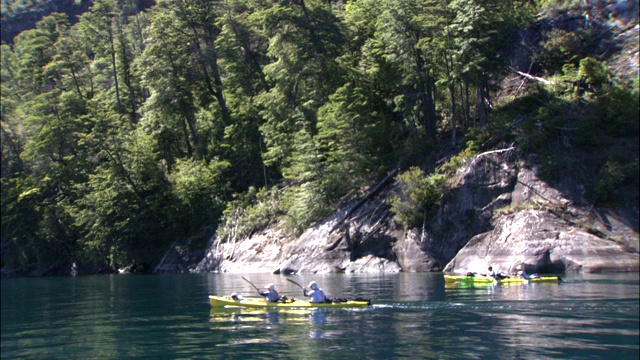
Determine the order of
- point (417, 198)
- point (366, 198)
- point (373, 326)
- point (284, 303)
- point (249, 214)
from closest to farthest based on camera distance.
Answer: point (373, 326) → point (284, 303) → point (417, 198) → point (366, 198) → point (249, 214)

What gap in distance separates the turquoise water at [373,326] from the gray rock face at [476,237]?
2.48 metres

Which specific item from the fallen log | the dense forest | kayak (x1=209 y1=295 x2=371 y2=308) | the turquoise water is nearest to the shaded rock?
the turquoise water

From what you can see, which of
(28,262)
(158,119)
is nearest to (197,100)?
(158,119)

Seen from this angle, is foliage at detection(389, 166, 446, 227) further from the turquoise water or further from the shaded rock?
the turquoise water

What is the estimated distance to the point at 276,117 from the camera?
1809 inches

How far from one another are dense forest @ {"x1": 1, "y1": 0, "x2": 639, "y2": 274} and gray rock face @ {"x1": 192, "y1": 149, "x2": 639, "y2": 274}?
109cm

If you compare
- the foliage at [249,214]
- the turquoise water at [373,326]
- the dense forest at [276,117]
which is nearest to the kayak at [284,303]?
the turquoise water at [373,326]

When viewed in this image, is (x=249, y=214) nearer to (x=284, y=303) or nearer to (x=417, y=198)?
(x=417, y=198)

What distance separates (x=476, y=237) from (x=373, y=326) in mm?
15680

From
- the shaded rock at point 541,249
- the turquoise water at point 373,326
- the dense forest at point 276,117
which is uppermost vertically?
the dense forest at point 276,117

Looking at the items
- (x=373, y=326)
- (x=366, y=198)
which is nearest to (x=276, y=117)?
(x=366, y=198)

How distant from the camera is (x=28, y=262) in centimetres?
5388

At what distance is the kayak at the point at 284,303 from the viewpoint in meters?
20.6

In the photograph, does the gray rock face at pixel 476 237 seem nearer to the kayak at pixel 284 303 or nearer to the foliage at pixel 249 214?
the foliage at pixel 249 214
